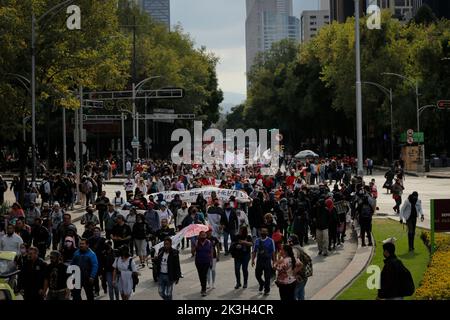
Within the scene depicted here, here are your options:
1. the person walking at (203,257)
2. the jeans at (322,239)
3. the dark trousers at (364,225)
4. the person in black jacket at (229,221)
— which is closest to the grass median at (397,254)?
the dark trousers at (364,225)

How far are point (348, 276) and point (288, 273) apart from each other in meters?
4.90

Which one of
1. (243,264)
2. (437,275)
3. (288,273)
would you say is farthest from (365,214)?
(288,273)

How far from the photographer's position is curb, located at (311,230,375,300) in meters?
16.6

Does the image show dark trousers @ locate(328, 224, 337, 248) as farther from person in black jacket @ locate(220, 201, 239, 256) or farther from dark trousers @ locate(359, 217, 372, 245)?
person in black jacket @ locate(220, 201, 239, 256)

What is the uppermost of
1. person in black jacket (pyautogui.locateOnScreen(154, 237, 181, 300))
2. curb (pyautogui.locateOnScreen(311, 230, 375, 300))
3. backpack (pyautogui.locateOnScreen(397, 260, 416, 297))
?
backpack (pyautogui.locateOnScreen(397, 260, 416, 297))

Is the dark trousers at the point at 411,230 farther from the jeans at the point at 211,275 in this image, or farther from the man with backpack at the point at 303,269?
the man with backpack at the point at 303,269

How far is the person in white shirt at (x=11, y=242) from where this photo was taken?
17.9 metres

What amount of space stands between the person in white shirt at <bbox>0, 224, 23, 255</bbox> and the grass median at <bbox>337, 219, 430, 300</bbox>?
6.58 m

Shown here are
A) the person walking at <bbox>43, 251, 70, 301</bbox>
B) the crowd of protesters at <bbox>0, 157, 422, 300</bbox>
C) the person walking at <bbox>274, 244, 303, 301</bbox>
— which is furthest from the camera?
the crowd of protesters at <bbox>0, 157, 422, 300</bbox>

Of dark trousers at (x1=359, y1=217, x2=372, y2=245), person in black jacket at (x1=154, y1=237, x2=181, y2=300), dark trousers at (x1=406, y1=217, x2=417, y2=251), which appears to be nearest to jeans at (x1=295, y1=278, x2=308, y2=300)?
person in black jacket at (x1=154, y1=237, x2=181, y2=300)

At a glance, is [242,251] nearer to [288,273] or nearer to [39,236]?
[288,273]

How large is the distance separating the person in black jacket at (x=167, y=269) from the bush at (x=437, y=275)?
413 centimetres

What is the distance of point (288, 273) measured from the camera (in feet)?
46.2
